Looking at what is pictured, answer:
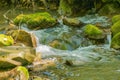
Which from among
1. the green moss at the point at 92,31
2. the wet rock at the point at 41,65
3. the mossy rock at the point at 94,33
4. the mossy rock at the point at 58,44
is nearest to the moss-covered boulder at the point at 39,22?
the mossy rock at the point at 58,44

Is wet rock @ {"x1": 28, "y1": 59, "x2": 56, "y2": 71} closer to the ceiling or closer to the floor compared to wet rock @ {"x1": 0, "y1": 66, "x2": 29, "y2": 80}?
closer to the floor

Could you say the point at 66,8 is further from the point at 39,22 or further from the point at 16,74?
the point at 16,74

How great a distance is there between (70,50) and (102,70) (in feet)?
9.33

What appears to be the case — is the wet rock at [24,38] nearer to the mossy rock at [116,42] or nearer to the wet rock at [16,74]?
the mossy rock at [116,42]

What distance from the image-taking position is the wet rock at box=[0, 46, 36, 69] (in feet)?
26.6

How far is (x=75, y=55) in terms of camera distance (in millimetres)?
10391

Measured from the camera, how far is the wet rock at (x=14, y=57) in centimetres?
812

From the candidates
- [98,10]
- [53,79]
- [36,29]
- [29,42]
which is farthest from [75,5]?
[53,79]

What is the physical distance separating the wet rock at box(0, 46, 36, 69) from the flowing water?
1.48 feet

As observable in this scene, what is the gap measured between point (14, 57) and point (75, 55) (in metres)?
2.79

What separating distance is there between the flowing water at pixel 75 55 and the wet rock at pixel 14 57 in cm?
45

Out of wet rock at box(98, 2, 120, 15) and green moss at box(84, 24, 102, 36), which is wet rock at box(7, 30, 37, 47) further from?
wet rock at box(98, 2, 120, 15)

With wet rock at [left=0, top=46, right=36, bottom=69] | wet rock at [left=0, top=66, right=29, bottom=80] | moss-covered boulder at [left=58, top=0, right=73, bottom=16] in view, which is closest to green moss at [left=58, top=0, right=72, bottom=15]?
moss-covered boulder at [left=58, top=0, right=73, bottom=16]

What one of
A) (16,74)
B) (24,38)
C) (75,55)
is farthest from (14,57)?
(75,55)
